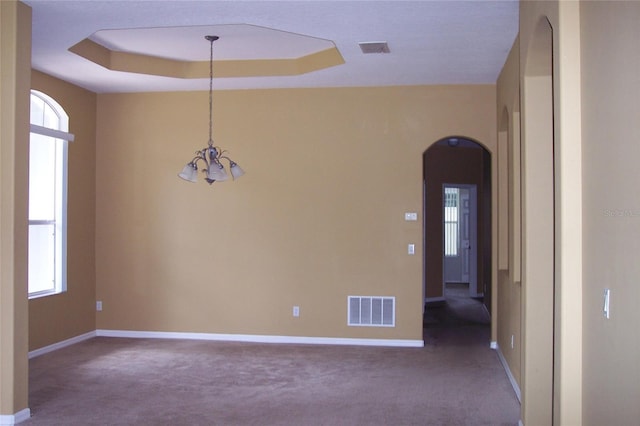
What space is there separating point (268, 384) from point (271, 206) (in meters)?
2.29

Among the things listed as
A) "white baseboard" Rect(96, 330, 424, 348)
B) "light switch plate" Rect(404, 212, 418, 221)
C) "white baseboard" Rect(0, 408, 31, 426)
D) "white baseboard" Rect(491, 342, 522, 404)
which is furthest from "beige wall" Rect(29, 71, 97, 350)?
"white baseboard" Rect(491, 342, 522, 404)

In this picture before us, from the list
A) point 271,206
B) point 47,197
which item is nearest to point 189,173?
point 271,206

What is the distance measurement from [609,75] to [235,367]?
425 centimetres

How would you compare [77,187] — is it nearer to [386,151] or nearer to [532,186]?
[386,151]

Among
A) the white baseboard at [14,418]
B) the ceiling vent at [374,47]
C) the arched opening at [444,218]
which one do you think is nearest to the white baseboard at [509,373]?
the arched opening at [444,218]

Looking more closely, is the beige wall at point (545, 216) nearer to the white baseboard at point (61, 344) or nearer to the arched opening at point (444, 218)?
the arched opening at point (444, 218)

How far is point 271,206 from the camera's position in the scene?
6699 mm

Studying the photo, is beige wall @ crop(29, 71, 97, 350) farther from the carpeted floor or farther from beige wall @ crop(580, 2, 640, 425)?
beige wall @ crop(580, 2, 640, 425)

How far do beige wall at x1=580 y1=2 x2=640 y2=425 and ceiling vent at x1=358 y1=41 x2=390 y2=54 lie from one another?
2.51 metres

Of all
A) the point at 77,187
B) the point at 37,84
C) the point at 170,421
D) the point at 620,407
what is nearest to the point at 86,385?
the point at 170,421

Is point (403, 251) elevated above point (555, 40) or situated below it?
below

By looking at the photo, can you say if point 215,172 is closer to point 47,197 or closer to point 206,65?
point 206,65

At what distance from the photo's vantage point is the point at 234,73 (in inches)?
247

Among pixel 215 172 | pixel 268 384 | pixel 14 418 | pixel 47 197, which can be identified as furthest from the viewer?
pixel 47 197
